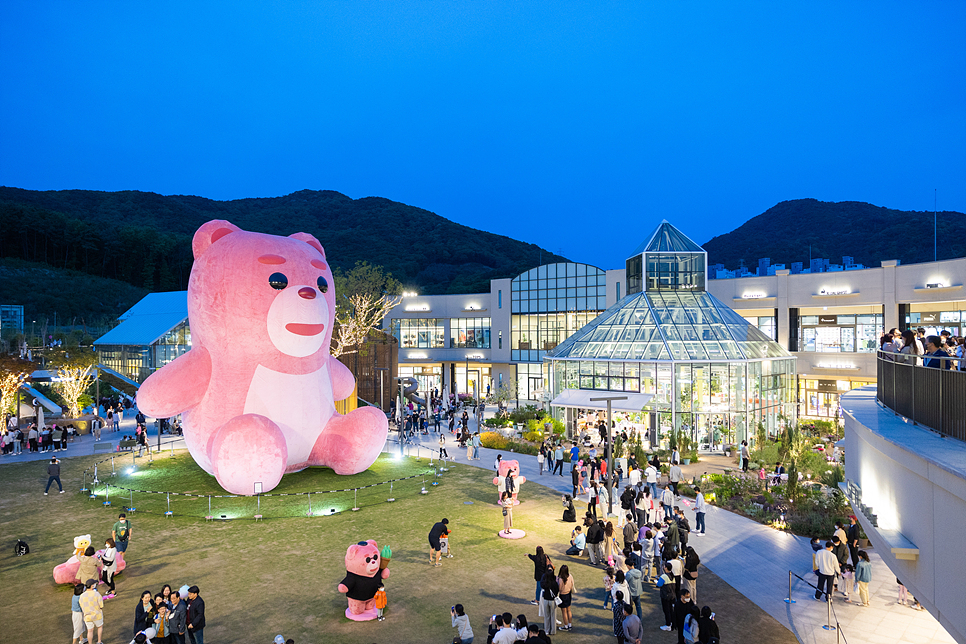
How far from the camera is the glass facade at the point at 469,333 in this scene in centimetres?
5156

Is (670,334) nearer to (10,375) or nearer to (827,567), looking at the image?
(827,567)

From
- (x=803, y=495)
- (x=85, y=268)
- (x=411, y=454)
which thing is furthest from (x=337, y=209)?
(x=803, y=495)

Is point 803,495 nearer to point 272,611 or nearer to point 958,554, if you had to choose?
point 958,554

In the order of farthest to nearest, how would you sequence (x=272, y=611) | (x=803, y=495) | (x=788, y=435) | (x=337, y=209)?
(x=337, y=209)
(x=788, y=435)
(x=803, y=495)
(x=272, y=611)

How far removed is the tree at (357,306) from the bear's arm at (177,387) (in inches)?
619

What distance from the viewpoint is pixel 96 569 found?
10664mm

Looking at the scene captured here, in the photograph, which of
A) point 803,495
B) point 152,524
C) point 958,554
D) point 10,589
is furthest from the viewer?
point 803,495

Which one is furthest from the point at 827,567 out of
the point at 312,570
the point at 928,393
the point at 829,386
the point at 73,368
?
the point at 73,368

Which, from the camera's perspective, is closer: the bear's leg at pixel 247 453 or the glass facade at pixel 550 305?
the bear's leg at pixel 247 453

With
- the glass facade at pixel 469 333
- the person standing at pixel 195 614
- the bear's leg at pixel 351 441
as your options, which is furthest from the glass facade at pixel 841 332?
the person standing at pixel 195 614

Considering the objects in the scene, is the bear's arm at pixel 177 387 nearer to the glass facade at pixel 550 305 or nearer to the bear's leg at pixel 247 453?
the bear's leg at pixel 247 453

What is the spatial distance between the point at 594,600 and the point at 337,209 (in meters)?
153

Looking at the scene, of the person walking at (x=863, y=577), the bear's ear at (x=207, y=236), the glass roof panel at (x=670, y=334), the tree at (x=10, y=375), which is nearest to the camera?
the person walking at (x=863, y=577)

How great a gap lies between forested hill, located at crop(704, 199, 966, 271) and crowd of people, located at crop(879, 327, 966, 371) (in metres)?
83.2
